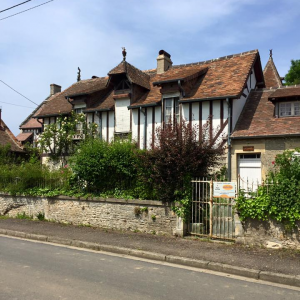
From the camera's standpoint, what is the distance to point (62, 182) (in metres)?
12.2

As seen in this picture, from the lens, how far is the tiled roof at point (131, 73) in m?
17.3

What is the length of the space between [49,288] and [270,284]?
3.71 metres

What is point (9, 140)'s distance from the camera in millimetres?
25266

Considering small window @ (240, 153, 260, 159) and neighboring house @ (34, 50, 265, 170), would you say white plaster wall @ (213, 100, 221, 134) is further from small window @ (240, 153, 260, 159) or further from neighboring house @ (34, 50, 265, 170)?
small window @ (240, 153, 260, 159)

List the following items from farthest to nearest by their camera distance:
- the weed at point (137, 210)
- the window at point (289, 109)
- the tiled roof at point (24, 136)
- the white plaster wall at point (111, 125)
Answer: the tiled roof at point (24, 136), the white plaster wall at point (111, 125), the window at point (289, 109), the weed at point (137, 210)

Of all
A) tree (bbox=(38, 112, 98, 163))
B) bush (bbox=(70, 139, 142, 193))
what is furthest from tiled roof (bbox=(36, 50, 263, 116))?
bush (bbox=(70, 139, 142, 193))

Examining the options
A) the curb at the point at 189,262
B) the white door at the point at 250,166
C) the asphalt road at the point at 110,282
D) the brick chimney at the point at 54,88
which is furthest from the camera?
the brick chimney at the point at 54,88

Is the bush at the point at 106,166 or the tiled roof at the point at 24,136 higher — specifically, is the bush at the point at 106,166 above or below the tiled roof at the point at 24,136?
below

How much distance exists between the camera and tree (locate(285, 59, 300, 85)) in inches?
1061

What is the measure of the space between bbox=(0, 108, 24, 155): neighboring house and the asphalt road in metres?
18.5

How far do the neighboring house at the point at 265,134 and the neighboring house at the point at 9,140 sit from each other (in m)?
16.6

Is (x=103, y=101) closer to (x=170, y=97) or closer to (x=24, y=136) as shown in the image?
(x=170, y=97)

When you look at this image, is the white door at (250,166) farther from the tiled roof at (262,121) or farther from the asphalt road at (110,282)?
the asphalt road at (110,282)

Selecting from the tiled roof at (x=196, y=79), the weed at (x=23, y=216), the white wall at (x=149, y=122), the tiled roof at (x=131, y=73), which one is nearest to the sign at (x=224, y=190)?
the tiled roof at (x=196, y=79)
